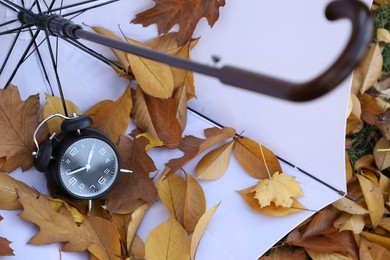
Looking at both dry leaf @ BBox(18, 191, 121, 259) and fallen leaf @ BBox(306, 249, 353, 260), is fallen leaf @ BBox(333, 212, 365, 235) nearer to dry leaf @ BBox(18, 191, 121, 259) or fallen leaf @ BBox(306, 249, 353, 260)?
fallen leaf @ BBox(306, 249, 353, 260)

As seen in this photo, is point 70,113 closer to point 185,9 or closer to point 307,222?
point 185,9

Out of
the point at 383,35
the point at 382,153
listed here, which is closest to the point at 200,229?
the point at 382,153

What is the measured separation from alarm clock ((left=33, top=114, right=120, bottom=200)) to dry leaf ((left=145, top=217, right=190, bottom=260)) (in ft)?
0.36

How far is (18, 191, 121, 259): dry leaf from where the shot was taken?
2.88 ft

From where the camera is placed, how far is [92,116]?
3.23ft

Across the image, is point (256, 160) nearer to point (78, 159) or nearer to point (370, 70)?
point (78, 159)

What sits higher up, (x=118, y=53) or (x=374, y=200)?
(x=118, y=53)

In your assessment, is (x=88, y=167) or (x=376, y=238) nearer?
(x=88, y=167)

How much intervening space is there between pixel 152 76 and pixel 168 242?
0.90ft

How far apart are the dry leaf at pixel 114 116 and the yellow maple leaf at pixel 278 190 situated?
0.25 metres

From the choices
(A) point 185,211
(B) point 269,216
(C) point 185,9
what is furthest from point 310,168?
(C) point 185,9

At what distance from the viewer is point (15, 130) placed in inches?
35.8

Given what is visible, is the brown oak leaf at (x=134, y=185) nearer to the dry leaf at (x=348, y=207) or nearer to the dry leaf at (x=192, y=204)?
the dry leaf at (x=192, y=204)

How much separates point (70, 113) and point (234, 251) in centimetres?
35
